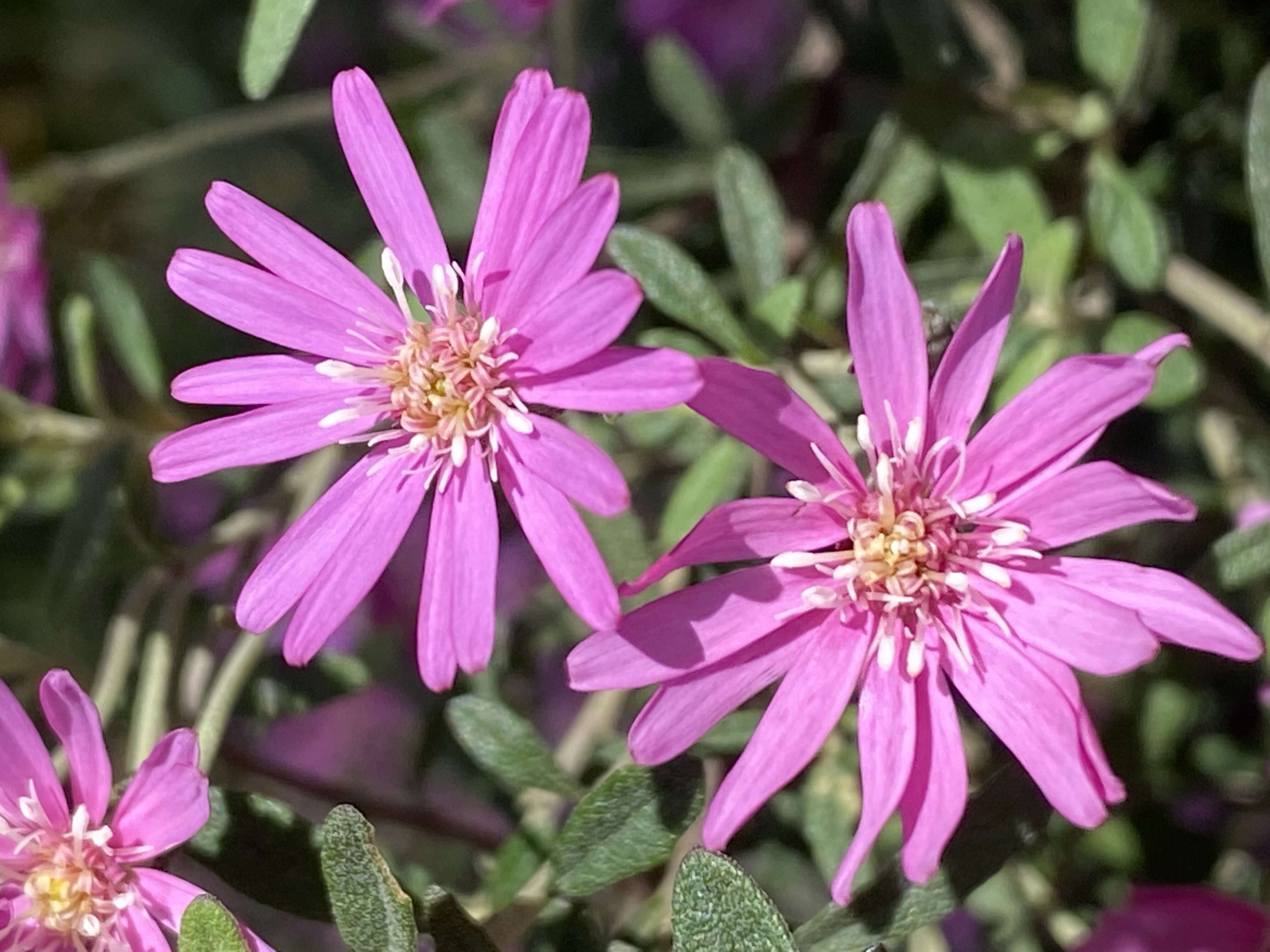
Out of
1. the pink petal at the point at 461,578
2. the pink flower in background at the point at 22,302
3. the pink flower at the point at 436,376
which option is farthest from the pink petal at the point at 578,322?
the pink flower in background at the point at 22,302

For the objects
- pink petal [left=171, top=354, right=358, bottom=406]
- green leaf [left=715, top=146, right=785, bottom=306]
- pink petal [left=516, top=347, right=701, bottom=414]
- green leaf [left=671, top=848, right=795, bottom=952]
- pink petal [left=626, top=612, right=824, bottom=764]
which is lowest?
green leaf [left=671, top=848, right=795, bottom=952]

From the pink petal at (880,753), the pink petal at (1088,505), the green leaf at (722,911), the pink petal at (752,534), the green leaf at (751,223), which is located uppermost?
the green leaf at (751,223)

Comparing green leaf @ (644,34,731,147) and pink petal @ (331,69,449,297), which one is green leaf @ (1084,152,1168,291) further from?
pink petal @ (331,69,449,297)

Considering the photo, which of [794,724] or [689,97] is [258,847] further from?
[689,97]

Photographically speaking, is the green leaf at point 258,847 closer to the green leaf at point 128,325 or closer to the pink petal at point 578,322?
the pink petal at point 578,322

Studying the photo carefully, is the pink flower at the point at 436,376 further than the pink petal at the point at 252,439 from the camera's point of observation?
No

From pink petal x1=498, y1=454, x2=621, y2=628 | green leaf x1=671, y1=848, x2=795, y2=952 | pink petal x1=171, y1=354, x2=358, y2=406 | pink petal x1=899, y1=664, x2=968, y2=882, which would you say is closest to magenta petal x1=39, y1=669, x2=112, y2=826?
pink petal x1=171, y1=354, x2=358, y2=406
